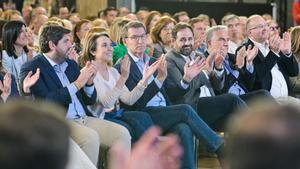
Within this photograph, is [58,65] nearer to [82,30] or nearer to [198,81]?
[198,81]

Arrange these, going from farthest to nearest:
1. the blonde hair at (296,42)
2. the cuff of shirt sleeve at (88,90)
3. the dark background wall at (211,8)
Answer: the dark background wall at (211,8), the blonde hair at (296,42), the cuff of shirt sleeve at (88,90)

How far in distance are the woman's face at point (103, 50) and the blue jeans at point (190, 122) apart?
0.54 metres

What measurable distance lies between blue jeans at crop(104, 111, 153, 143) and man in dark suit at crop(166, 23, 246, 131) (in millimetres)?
458

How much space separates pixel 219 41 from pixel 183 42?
55 centimetres

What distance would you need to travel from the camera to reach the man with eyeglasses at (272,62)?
6191 mm

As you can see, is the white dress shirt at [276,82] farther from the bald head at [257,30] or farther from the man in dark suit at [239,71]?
the man in dark suit at [239,71]

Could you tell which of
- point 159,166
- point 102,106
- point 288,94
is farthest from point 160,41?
point 159,166

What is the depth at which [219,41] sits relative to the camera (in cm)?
621

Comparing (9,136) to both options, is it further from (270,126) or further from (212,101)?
(212,101)

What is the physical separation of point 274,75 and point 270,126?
5251mm

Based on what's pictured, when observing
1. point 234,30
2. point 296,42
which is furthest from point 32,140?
point 234,30

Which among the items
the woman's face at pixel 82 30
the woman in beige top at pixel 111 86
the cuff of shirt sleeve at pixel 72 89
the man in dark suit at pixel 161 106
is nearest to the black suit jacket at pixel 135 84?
the man in dark suit at pixel 161 106

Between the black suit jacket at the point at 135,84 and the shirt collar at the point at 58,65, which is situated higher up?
the shirt collar at the point at 58,65

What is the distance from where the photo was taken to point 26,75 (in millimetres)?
4711
